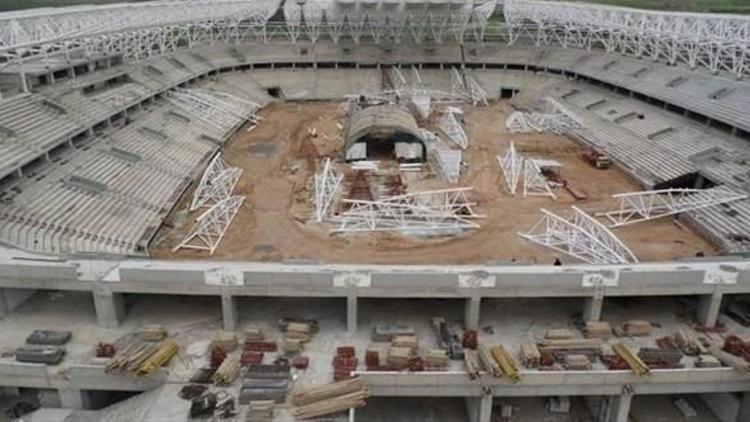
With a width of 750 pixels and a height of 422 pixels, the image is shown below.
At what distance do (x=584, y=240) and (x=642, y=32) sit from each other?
34974 millimetres

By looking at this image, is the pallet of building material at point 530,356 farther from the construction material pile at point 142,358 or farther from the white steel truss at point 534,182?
the white steel truss at point 534,182

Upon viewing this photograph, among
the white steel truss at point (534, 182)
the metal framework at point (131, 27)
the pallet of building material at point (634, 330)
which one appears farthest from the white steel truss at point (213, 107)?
the pallet of building material at point (634, 330)

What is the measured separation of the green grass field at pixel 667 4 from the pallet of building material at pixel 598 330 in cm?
11275

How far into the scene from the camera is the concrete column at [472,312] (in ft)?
73.9

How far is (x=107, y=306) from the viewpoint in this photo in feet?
73.8

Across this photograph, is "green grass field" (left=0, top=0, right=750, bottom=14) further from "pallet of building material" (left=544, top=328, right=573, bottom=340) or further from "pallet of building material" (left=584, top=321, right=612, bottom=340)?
"pallet of building material" (left=544, top=328, right=573, bottom=340)

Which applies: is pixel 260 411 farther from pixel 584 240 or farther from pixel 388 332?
pixel 584 240

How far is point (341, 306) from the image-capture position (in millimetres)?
24484

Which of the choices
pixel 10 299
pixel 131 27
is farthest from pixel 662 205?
pixel 131 27

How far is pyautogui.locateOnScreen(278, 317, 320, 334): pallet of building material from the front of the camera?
74.6 feet

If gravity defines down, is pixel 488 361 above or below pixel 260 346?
above

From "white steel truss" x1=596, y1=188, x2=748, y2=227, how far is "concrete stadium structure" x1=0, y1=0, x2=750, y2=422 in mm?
620

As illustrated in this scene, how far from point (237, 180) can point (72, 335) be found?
19.8 m

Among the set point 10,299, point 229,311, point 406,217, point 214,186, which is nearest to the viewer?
point 229,311
